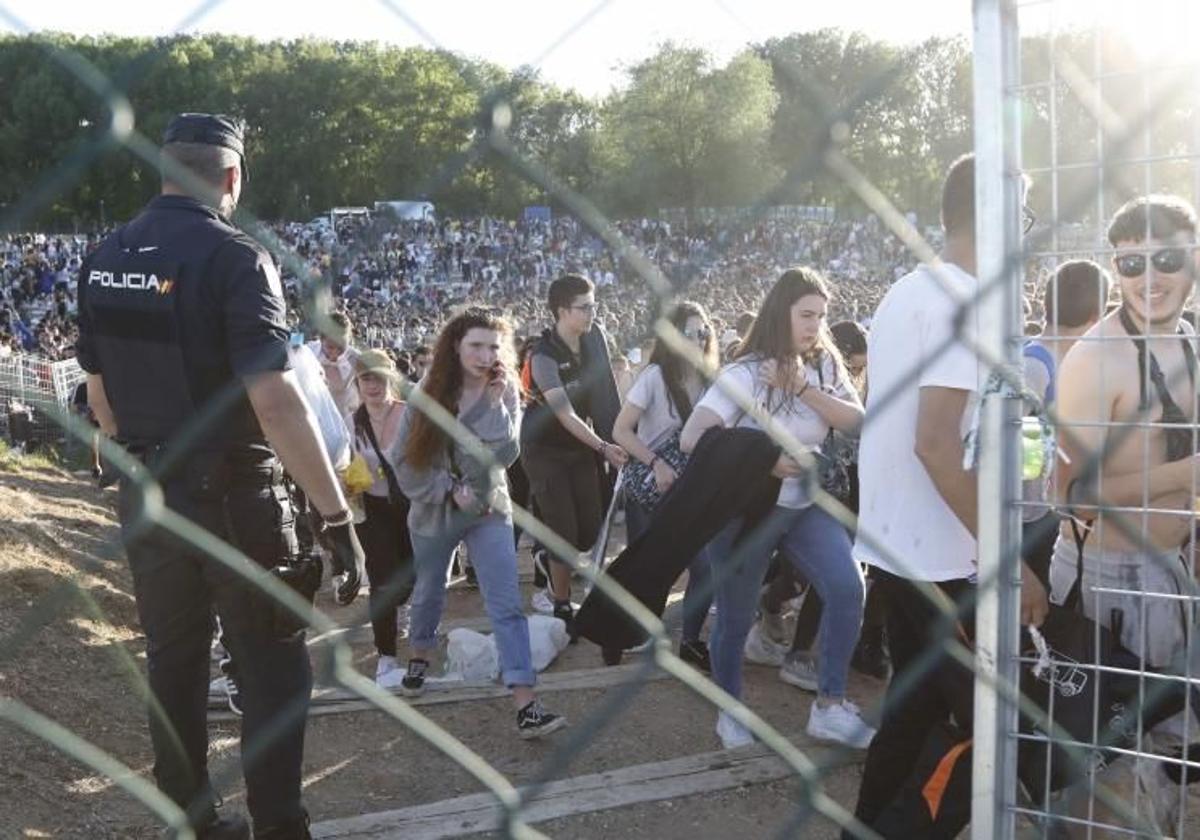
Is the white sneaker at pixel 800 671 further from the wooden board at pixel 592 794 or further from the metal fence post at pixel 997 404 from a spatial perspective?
the metal fence post at pixel 997 404

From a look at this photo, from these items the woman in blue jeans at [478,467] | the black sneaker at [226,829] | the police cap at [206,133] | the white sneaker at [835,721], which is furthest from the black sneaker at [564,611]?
the police cap at [206,133]

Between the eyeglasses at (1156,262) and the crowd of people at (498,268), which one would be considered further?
the eyeglasses at (1156,262)

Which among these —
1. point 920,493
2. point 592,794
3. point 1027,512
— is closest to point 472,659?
point 592,794

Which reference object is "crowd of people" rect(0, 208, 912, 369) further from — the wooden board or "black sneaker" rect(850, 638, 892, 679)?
"black sneaker" rect(850, 638, 892, 679)

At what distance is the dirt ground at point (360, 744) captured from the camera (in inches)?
156

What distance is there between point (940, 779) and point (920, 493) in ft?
2.23

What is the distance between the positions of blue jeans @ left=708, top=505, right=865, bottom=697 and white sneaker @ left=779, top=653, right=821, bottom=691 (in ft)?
2.63

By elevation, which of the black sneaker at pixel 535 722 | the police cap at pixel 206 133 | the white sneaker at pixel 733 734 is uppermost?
the police cap at pixel 206 133

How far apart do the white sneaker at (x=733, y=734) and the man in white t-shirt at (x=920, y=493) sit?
1254 millimetres

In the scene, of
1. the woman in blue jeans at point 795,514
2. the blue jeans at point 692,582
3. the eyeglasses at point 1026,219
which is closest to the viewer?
the eyeglasses at point 1026,219

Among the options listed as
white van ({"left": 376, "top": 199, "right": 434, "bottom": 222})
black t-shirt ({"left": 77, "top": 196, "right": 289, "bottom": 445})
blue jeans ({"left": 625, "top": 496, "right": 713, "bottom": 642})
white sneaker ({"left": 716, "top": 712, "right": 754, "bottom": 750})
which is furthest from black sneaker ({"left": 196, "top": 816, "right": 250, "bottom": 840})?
Answer: white van ({"left": 376, "top": 199, "right": 434, "bottom": 222})

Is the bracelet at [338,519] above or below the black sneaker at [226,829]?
above

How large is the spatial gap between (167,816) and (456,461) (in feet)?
9.90

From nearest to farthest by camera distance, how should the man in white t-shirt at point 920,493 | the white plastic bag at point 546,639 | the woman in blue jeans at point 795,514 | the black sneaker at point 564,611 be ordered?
the man in white t-shirt at point 920,493
the woman in blue jeans at point 795,514
the white plastic bag at point 546,639
the black sneaker at point 564,611
